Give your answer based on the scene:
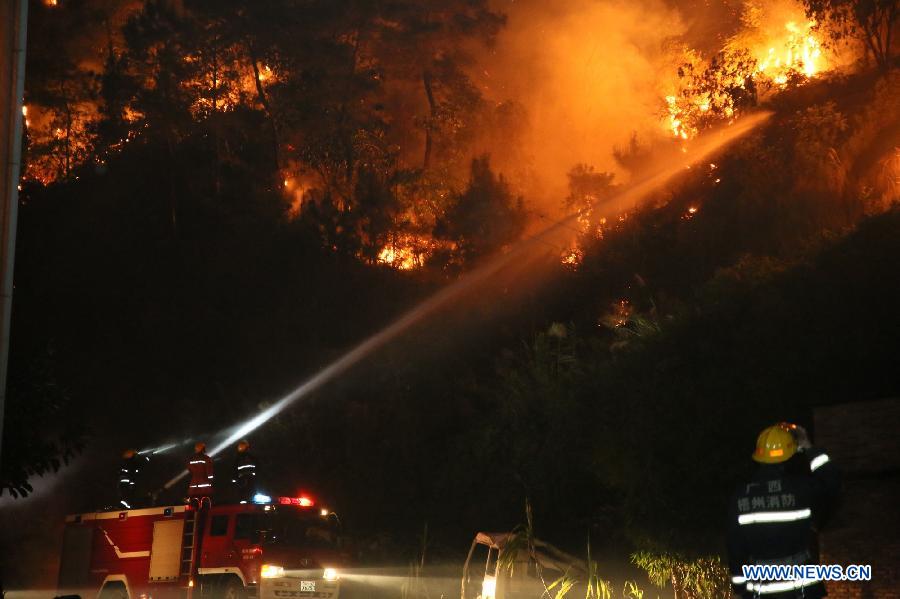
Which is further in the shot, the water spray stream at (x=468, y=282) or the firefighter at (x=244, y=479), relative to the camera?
the water spray stream at (x=468, y=282)

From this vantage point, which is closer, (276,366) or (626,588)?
(626,588)

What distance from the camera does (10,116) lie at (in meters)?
8.49

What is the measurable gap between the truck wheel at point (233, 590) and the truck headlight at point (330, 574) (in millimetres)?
1440

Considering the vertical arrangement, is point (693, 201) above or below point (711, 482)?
above

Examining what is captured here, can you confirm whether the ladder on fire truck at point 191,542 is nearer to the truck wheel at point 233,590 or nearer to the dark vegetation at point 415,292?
the truck wheel at point 233,590

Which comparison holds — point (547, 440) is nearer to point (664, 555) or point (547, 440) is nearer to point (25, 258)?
point (664, 555)

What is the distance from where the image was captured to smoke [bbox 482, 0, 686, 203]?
44.9 meters

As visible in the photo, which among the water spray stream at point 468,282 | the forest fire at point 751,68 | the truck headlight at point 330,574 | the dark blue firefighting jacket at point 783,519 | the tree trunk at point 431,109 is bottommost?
the dark blue firefighting jacket at point 783,519

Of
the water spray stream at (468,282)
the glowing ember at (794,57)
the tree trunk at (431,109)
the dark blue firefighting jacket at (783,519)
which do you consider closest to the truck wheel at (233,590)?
the water spray stream at (468,282)

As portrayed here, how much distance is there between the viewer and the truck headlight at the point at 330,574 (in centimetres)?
1722

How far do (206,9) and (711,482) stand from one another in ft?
131

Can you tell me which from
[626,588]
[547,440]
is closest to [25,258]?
[547,440]

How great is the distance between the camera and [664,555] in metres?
14.2

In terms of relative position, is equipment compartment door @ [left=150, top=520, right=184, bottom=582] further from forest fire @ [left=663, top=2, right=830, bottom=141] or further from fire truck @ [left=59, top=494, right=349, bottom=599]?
forest fire @ [left=663, top=2, right=830, bottom=141]
